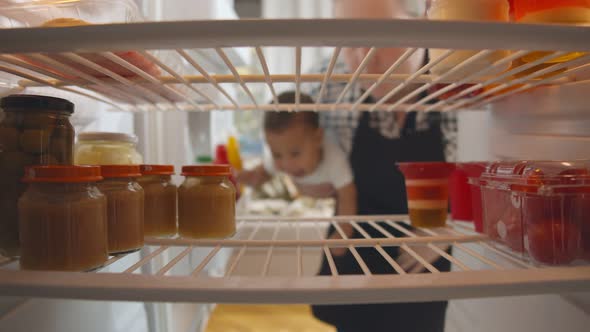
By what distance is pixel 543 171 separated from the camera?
0.53m

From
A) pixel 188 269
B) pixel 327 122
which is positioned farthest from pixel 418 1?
pixel 188 269

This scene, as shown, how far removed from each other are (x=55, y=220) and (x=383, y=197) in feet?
3.40

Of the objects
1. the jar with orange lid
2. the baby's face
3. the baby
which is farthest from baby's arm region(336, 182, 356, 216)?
the jar with orange lid

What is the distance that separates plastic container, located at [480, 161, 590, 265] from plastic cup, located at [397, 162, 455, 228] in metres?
0.19

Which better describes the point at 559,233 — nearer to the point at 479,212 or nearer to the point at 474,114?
the point at 479,212

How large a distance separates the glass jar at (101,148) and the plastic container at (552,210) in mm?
684

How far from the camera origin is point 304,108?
2.55 feet

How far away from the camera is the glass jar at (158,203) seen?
2.19 feet

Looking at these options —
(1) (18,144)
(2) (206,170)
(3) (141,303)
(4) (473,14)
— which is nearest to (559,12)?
(4) (473,14)

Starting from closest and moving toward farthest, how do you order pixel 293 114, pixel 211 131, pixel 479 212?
pixel 479 212, pixel 293 114, pixel 211 131

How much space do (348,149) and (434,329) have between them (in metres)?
0.66

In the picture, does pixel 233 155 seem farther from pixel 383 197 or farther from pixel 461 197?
pixel 461 197

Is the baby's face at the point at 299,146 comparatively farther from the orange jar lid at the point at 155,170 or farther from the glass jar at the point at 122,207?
the glass jar at the point at 122,207

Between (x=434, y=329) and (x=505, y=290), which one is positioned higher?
(x=505, y=290)
